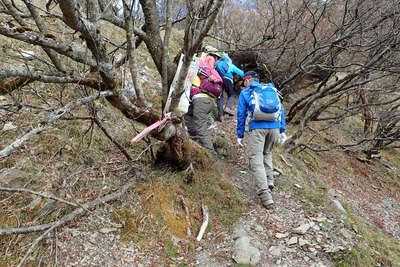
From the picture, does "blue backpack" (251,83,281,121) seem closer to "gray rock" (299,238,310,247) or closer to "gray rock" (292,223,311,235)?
"gray rock" (292,223,311,235)

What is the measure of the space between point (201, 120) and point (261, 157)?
1.38 m

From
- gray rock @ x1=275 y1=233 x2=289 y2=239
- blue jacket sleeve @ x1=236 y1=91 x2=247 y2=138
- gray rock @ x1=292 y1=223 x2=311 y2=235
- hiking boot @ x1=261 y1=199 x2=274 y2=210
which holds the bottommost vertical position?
gray rock @ x1=275 y1=233 x2=289 y2=239

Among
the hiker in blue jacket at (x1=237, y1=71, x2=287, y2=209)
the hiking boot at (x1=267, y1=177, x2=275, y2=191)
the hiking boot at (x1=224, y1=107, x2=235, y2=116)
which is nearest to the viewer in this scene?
the hiker in blue jacket at (x1=237, y1=71, x2=287, y2=209)

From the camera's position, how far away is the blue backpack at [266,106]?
13.3 ft

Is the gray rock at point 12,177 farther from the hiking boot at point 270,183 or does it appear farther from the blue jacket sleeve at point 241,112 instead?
the hiking boot at point 270,183

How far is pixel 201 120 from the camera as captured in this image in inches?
195

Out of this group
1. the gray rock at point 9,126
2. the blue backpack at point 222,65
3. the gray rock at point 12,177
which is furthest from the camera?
the blue backpack at point 222,65

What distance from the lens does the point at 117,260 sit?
286 centimetres

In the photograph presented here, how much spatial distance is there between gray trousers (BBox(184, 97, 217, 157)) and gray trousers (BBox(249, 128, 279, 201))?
1.07m

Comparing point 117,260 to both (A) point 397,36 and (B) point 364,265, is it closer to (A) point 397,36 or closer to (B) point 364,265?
(B) point 364,265

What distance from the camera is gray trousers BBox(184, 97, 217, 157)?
4.94 meters

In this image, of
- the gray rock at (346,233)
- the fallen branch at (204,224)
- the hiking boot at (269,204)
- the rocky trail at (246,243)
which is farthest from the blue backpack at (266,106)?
the gray rock at (346,233)

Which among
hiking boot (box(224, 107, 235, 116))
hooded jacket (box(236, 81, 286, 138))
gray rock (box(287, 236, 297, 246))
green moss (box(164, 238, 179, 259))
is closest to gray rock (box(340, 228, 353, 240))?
gray rock (box(287, 236, 297, 246))

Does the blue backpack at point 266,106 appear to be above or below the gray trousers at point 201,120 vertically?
above
